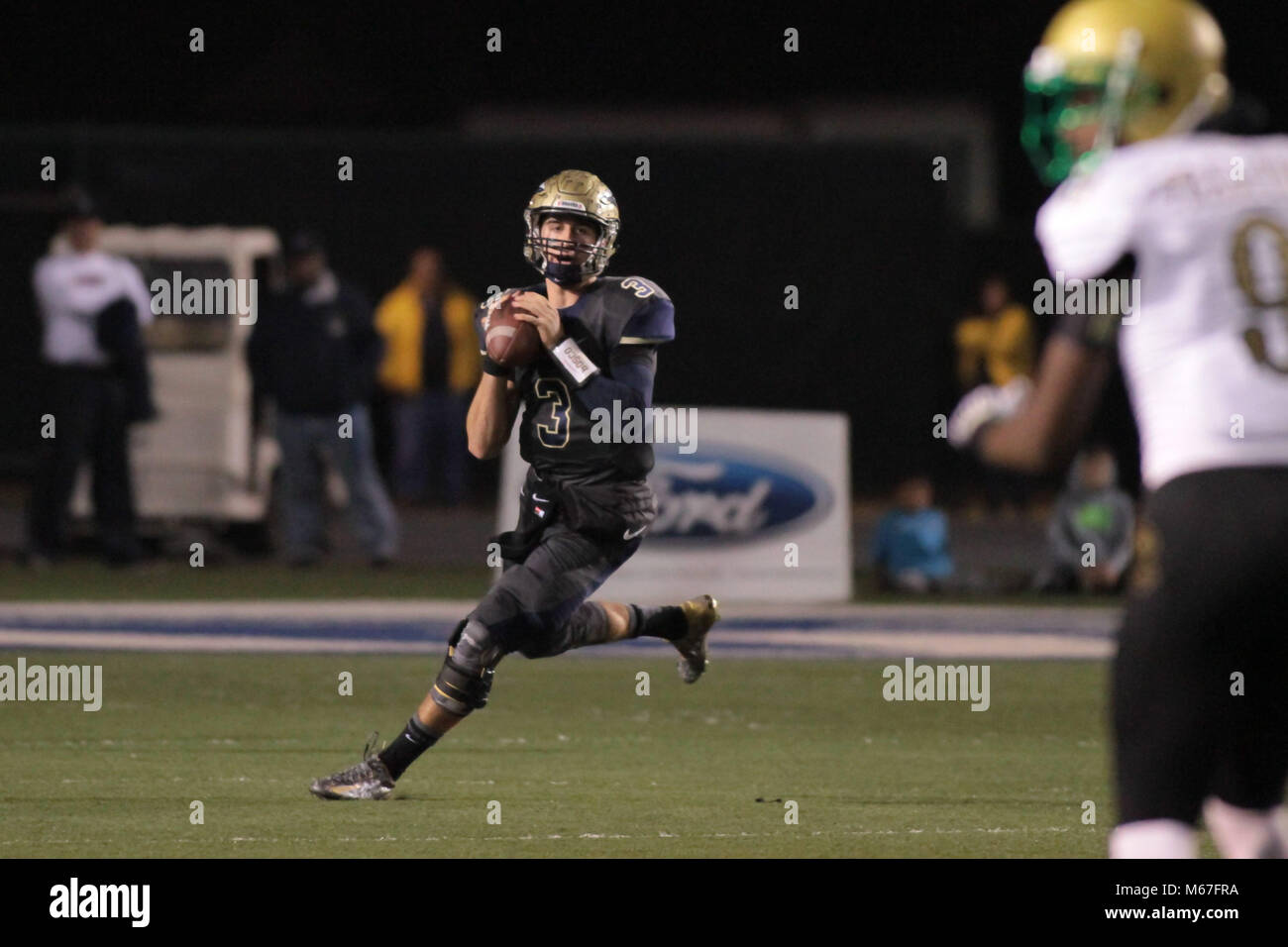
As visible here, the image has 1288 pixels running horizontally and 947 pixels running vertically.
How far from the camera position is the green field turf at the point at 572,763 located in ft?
22.9

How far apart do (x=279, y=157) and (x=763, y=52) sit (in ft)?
32.9

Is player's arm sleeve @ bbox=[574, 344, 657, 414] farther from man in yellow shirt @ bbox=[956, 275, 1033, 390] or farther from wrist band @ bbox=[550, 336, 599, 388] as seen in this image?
man in yellow shirt @ bbox=[956, 275, 1033, 390]

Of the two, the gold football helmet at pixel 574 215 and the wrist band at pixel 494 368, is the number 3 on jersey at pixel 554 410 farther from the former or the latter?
the gold football helmet at pixel 574 215

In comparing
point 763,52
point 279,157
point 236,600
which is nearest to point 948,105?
point 763,52

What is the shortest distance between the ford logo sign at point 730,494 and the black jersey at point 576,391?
237 inches

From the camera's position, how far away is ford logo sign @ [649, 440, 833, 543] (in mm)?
13766

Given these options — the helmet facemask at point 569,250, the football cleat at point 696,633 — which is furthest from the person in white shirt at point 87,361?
the helmet facemask at point 569,250

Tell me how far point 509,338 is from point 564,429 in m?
0.44

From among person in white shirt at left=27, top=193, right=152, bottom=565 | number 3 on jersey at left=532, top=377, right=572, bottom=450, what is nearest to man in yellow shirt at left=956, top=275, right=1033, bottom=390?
person in white shirt at left=27, top=193, right=152, bottom=565

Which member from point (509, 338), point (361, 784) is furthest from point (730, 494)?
point (509, 338)

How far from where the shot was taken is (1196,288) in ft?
13.2

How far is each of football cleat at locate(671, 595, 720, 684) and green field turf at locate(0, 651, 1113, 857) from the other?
13.3 inches

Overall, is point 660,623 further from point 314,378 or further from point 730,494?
point 314,378

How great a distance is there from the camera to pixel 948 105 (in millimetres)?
29516
